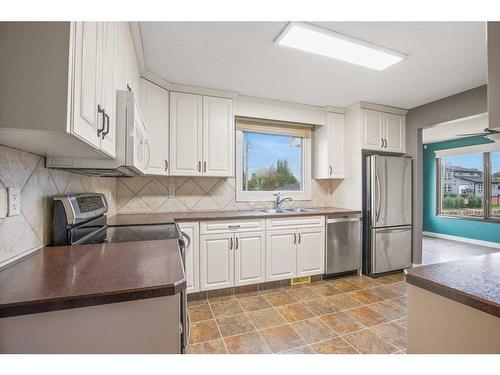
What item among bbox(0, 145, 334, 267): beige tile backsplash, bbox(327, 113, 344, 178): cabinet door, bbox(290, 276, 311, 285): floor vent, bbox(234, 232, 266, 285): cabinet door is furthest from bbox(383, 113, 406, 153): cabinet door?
bbox(234, 232, 266, 285): cabinet door

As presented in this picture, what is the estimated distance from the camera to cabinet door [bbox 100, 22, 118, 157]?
1027mm

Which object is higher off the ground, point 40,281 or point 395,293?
point 40,281

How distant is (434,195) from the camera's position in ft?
18.6

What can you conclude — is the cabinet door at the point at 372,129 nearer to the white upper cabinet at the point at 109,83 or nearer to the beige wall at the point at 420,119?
the beige wall at the point at 420,119

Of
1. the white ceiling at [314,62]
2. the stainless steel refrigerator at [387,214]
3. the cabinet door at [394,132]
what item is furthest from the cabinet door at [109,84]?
the cabinet door at [394,132]

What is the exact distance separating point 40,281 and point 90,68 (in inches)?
29.5

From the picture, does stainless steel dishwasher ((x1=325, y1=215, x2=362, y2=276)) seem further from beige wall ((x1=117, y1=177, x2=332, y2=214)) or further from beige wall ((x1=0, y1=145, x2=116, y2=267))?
beige wall ((x1=0, y1=145, x2=116, y2=267))

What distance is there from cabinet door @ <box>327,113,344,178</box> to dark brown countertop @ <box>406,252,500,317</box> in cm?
238

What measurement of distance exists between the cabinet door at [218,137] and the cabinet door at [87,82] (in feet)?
5.58

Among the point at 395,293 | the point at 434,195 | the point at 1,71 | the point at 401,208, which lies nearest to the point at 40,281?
the point at 1,71

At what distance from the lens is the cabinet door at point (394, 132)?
3275 mm

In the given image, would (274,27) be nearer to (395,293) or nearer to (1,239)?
(1,239)

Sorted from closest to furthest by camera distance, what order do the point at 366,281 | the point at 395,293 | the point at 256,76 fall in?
the point at 256,76, the point at 395,293, the point at 366,281
